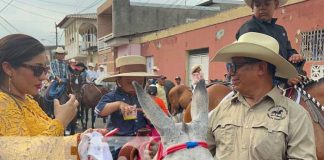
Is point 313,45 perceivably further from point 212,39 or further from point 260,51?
point 260,51

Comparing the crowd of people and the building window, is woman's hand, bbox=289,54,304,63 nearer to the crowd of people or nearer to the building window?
the crowd of people

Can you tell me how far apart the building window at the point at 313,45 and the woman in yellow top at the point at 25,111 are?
746 centimetres

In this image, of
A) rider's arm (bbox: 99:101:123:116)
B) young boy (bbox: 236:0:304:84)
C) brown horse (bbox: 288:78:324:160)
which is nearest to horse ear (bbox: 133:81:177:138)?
rider's arm (bbox: 99:101:123:116)

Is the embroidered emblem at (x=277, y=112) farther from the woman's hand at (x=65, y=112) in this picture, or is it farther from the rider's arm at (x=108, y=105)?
the rider's arm at (x=108, y=105)

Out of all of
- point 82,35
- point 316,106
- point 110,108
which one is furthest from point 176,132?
point 82,35

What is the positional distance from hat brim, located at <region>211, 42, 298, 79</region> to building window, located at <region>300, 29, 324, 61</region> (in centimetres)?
652

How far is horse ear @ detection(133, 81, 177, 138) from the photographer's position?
1.85m

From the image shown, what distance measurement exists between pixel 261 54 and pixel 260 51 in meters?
0.02

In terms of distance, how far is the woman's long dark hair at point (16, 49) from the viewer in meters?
2.39

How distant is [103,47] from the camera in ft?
105

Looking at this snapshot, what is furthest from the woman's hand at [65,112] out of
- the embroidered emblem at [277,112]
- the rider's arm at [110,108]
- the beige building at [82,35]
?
the beige building at [82,35]

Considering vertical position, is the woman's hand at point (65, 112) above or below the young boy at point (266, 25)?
below

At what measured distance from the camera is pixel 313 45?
9.07 metres

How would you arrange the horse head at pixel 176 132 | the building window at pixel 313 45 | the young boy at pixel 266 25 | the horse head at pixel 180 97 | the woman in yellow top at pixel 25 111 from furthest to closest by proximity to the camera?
1. the building window at pixel 313 45
2. the horse head at pixel 180 97
3. the young boy at pixel 266 25
4. the woman in yellow top at pixel 25 111
5. the horse head at pixel 176 132
